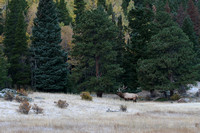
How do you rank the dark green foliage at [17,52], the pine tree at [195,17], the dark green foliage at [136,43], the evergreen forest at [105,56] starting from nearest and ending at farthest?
the evergreen forest at [105,56]
the dark green foliage at [136,43]
the dark green foliage at [17,52]
the pine tree at [195,17]

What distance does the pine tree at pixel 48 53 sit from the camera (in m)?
36.8

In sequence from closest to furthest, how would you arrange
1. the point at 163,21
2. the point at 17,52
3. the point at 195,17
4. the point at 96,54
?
the point at 96,54
the point at 163,21
the point at 17,52
the point at 195,17

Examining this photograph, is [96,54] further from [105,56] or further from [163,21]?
[163,21]

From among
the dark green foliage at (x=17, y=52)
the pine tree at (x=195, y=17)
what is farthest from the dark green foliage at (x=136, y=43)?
the pine tree at (x=195, y=17)

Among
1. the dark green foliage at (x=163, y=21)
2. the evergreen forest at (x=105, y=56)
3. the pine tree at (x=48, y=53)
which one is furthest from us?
the dark green foliage at (x=163, y=21)

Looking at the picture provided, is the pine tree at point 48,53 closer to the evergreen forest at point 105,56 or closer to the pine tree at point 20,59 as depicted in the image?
the evergreen forest at point 105,56

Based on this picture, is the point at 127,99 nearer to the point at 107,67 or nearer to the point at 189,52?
the point at 107,67

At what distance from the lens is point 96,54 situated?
33.9 metres

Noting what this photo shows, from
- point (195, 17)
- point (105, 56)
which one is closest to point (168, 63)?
point (105, 56)

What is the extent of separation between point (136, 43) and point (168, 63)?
22.1ft

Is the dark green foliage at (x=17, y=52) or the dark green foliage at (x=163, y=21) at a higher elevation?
the dark green foliage at (x=163, y=21)

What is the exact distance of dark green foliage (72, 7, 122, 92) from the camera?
Answer: 3344cm

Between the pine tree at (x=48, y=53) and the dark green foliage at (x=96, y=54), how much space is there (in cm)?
350

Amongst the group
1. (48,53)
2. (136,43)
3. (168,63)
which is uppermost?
(136,43)
